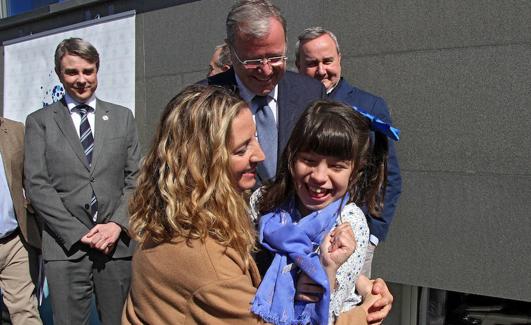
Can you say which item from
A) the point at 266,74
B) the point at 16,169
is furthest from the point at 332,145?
the point at 16,169

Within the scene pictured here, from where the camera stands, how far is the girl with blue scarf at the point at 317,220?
1660mm

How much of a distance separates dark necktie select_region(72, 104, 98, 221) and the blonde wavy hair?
183 cm

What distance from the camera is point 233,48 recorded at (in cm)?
243

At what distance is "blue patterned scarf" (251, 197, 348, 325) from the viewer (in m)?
1.63

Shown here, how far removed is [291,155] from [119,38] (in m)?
5.22

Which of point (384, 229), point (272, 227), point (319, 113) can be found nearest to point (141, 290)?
point (272, 227)

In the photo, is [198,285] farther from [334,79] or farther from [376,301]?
[334,79]

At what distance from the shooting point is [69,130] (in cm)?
345

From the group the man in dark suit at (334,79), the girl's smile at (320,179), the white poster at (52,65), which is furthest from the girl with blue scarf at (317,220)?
the white poster at (52,65)

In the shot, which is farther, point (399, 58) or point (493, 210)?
point (399, 58)

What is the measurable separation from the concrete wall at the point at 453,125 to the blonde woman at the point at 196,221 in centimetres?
270

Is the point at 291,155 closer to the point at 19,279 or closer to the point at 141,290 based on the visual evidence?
the point at 141,290

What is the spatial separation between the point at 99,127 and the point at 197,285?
222cm

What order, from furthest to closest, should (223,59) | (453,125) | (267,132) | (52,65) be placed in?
(52,65), (453,125), (223,59), (267,132)
